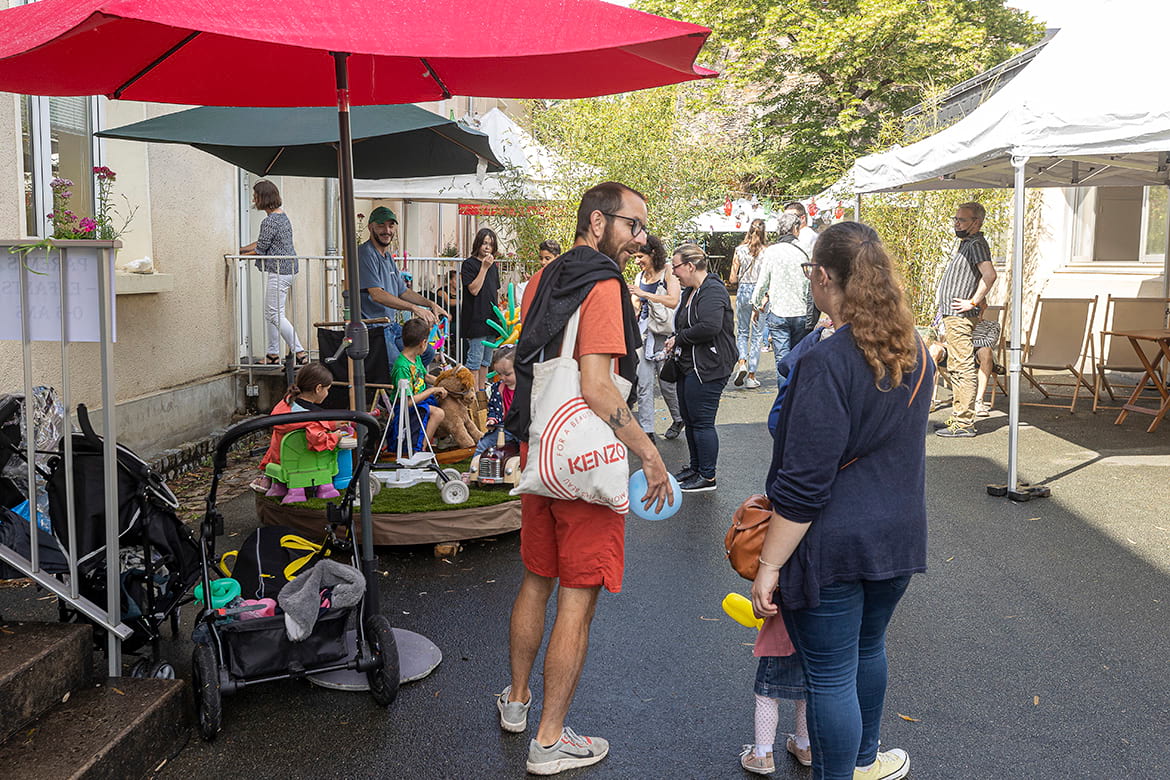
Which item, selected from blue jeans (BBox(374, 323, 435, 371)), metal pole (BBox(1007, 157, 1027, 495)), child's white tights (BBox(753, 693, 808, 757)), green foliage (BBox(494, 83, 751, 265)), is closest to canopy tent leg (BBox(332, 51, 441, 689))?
child's white tights (BBox(753, 693, 808, 757))

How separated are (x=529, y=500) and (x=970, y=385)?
284 inches


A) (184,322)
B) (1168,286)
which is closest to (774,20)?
(1168,286)

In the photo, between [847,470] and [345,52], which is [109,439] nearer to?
[345,52]

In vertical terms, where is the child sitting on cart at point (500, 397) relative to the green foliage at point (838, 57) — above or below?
below

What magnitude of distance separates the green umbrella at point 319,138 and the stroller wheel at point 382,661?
3.15 metres

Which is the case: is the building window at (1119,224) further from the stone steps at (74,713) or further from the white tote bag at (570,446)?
the stone steps at (74,713)

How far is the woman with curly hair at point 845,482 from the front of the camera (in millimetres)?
2686

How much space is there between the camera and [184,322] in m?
8.85

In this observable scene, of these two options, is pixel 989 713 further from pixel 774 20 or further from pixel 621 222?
pixel 774 20

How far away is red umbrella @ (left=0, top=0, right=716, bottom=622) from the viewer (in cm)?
295

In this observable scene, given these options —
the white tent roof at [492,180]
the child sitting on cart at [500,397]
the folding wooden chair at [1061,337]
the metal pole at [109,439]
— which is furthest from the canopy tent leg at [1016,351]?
the metal pole at [109,439]

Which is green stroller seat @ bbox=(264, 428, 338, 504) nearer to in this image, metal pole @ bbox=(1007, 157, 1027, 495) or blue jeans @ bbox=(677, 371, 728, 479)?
blue jeans @ bbox=(677, 371, 728, 479)

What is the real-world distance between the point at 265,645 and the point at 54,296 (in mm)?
1457

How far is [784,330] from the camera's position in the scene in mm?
11383
